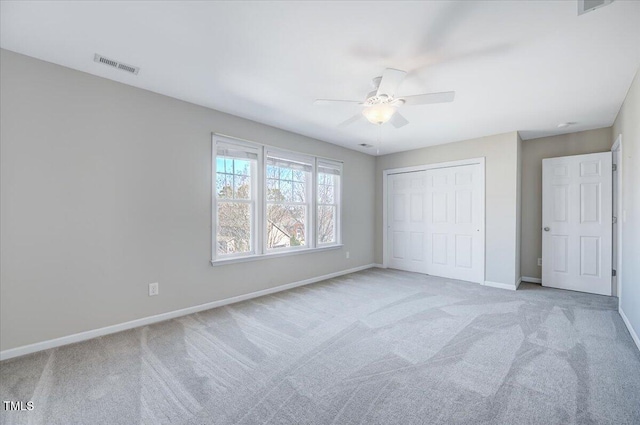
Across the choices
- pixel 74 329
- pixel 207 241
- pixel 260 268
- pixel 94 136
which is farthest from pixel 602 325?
pixel 94 136

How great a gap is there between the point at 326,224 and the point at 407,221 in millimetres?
1721

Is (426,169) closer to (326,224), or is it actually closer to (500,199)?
(500,199)

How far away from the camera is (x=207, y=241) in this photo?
3.38m

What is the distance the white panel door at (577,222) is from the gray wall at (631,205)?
94 cm

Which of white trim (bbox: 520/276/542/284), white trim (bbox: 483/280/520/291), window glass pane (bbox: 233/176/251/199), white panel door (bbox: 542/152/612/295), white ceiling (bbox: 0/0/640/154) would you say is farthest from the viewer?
white trim (bbox: 520/276/542/284)

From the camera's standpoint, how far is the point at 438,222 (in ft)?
17.0

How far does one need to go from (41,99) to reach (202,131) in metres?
1.37

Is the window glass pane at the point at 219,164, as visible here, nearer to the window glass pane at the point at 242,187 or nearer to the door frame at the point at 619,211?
the window glass pane at the point at 242,187

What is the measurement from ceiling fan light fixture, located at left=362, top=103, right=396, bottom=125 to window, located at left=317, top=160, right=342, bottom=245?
2.24 m

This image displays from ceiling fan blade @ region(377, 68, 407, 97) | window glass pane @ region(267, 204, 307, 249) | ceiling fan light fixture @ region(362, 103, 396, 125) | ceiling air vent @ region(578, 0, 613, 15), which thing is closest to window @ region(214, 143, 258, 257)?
window glass pane @ region(267, 204, 307, 249)

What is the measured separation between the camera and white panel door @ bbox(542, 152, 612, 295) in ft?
13.0

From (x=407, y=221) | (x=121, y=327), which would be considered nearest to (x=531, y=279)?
(x=407, y=221)

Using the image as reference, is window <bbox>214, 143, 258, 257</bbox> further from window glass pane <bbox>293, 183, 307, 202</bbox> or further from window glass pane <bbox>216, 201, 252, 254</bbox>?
window glass pane <bbox>293, 183, 307, 202</bbox>

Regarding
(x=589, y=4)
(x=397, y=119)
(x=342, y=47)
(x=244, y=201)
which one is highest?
(x=342, y=47)
